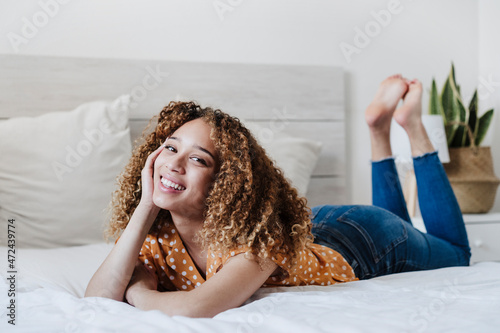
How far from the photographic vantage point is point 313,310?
866mm

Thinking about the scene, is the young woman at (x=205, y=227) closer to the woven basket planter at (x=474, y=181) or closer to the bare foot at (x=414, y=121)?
the bare foot at (x=414, y=121)

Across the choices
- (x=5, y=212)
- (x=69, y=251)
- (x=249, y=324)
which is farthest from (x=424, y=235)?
(x=5, y=212)

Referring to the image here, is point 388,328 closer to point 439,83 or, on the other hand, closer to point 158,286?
point 158,286

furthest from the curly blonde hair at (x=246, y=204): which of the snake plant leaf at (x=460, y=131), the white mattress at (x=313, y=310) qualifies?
the snake plant leaf at (x=460, y=131)

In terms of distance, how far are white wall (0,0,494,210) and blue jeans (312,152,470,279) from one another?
882mm

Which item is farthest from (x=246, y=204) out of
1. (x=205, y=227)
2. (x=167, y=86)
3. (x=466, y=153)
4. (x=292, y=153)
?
(x=466, y=153)

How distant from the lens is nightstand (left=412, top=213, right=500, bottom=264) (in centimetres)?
223

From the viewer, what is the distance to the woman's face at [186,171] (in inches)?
39.8

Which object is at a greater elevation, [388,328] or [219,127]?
[219,127]

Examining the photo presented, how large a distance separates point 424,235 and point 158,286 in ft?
2.81

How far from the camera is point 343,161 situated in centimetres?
246

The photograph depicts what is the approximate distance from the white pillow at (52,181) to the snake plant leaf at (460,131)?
5.46 ft

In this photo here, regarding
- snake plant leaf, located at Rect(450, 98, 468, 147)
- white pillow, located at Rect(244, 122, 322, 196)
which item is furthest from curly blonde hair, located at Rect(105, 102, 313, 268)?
snake plant leaf, located at Rect(450, 98, 468, 147)

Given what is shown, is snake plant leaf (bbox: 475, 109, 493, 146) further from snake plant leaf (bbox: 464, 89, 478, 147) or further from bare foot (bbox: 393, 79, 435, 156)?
bare foot (bbox: 393, 79, 435, 156)
